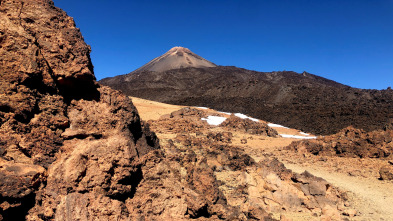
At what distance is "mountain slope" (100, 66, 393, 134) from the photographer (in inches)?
1105

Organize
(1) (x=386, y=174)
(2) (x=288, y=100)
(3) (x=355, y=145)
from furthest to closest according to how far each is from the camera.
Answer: (2) (x=288, y=100) → (3) (x=355, y=145) → (1) (x=386, y=174)

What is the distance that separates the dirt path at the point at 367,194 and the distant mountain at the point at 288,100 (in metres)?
18.1

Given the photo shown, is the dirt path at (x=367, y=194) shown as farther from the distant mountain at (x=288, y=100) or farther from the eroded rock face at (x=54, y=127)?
the distant mountain at (x=288, y=100)

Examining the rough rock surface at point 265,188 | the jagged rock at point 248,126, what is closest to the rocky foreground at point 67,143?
the rough rock surface at point 265,188

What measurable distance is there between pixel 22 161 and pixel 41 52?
1308 millimetres

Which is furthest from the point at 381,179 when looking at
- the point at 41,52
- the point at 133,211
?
the point at 41,52

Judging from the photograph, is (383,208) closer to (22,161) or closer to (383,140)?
(383,140)

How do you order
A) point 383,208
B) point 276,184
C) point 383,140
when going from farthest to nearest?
point 383,140 → point 383,208 → point 276,184

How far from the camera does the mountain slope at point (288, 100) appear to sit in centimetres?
2806

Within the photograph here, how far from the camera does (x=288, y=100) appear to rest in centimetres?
4172

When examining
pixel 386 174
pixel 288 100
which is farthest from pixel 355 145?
pixel 288 100

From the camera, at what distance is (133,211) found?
2.75 metres

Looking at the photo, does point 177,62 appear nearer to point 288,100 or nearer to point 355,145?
point 288,100

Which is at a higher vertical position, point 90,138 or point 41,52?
point 41,52
